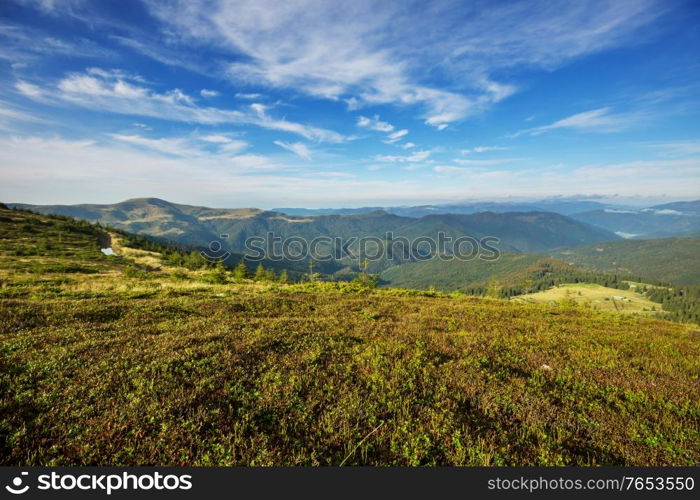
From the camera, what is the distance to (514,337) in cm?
1358

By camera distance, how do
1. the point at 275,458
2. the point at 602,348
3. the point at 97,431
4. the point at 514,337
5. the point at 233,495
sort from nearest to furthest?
the point at 233,495, the point at 275,458, the point at 97,431, the point at 602,348, the point at 514,337

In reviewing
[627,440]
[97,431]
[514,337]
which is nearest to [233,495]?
[97,431]

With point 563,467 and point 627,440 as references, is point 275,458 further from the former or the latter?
point 627,440

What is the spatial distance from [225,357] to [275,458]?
16.2 feet

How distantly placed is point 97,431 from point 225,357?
12.6 feet

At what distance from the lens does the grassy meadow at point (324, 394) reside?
525 cm

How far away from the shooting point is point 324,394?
727cm

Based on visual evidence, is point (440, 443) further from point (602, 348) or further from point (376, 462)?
point (602, 348)

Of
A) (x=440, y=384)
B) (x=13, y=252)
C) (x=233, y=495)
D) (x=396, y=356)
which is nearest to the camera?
(x=233, y=495)

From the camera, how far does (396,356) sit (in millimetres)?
10070

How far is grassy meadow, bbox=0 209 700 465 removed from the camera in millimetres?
5254

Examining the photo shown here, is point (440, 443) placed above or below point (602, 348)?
above

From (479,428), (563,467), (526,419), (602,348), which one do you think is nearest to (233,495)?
(479,428)

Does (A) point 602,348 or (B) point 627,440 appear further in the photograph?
(A) point 602,348
